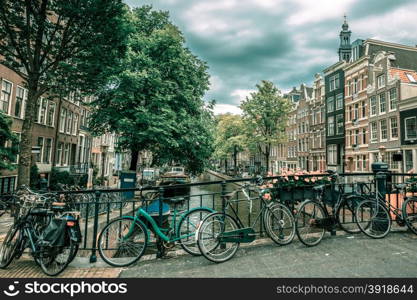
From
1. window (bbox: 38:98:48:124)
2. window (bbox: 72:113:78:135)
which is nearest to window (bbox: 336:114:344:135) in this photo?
window (bbox: 72:113:78:135)

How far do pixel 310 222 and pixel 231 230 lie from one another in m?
1.70

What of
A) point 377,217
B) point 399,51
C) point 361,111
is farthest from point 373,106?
point 377,217

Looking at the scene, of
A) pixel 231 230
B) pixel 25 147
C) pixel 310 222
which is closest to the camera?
pixel 231 230

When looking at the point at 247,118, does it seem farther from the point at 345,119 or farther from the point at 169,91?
the point at 169,91

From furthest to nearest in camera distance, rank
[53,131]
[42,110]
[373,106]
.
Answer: [373,106], [53,131], [42,110]

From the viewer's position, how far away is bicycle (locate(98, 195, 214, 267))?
428 centimetres

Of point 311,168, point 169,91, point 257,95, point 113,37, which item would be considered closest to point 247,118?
point 257,95

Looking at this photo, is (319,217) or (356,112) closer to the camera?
(319,217)

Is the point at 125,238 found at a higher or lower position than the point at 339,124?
lower

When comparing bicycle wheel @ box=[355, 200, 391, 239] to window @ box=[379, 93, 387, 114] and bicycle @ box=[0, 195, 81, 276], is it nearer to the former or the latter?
bicycle @ box=[0, 195, 81, 276]

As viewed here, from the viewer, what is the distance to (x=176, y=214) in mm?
4578

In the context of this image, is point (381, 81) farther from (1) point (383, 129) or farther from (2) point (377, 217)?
(2) point (377, 217)

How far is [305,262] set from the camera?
4066 mm

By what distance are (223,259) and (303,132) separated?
43763 mm
